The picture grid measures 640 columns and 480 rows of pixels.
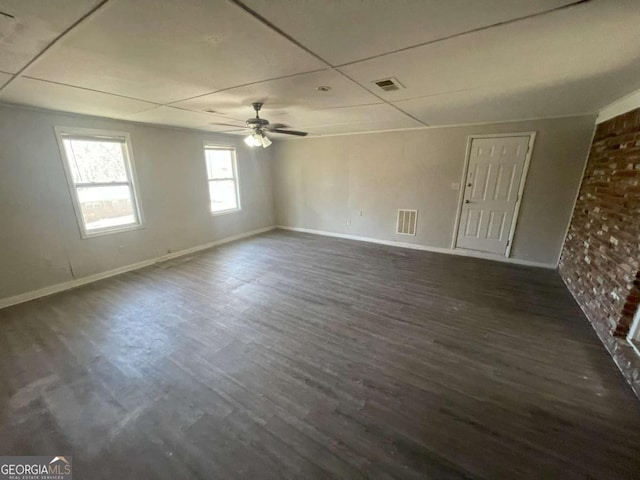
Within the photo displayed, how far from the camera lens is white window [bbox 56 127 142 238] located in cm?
353

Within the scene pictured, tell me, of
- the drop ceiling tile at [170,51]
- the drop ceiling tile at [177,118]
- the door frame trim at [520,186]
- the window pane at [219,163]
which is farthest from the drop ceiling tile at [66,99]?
the door frame trim at [520,186]

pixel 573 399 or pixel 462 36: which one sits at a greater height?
pixel 462 36

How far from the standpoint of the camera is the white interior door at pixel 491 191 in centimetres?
412

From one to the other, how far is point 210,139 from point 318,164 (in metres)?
2.36

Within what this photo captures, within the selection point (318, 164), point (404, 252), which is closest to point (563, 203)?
point (404, 252)

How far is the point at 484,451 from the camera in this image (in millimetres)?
1517

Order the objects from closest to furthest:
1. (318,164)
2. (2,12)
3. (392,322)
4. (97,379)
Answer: (2,12), (97,379), (392,322), (318,164)

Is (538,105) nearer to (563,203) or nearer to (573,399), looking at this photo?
(563,203)

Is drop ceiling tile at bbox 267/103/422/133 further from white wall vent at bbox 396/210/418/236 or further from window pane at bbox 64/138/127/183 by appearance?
window pane at bbox 64/138/127/183

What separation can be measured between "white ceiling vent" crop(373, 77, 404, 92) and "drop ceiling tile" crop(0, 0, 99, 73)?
72.8 inches

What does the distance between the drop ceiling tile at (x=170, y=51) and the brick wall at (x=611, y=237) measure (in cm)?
313
